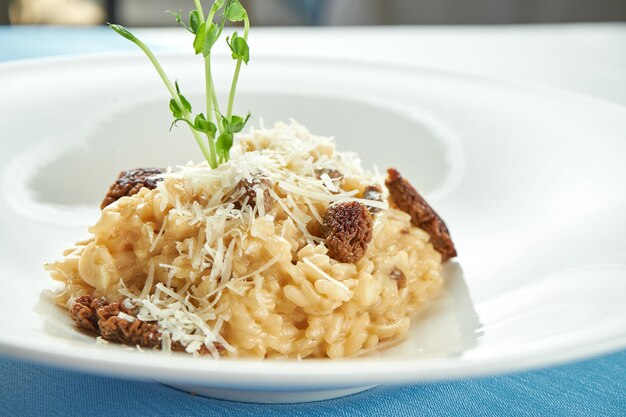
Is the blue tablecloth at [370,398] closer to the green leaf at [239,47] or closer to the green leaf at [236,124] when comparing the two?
the green leaf at [236,124]

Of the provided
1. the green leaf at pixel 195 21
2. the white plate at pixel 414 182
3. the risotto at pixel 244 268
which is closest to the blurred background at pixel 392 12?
the white plate at pixel 414 182

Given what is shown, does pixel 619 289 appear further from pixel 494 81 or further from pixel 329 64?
pixel 329 64

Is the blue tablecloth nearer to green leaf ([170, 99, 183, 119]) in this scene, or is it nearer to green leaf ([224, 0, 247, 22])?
green leaf ([170, 99, 183, 119])

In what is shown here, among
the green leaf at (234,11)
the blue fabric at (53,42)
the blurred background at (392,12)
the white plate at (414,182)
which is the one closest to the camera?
the white plate at (414,182)

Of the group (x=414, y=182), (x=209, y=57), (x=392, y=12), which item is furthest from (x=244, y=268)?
(x=392, y=12)

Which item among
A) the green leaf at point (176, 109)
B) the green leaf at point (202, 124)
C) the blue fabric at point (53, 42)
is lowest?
the blue fabric at point (53, 42)

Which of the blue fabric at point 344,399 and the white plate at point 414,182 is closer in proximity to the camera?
the white plate at point 414,182

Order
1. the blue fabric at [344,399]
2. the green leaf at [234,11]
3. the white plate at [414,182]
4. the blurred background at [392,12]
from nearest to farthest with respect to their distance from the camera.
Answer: the white plate at [414,182]
the blue fabric at [344,399]
the green leaf at [234,11]
the blurred background at [392,12]
